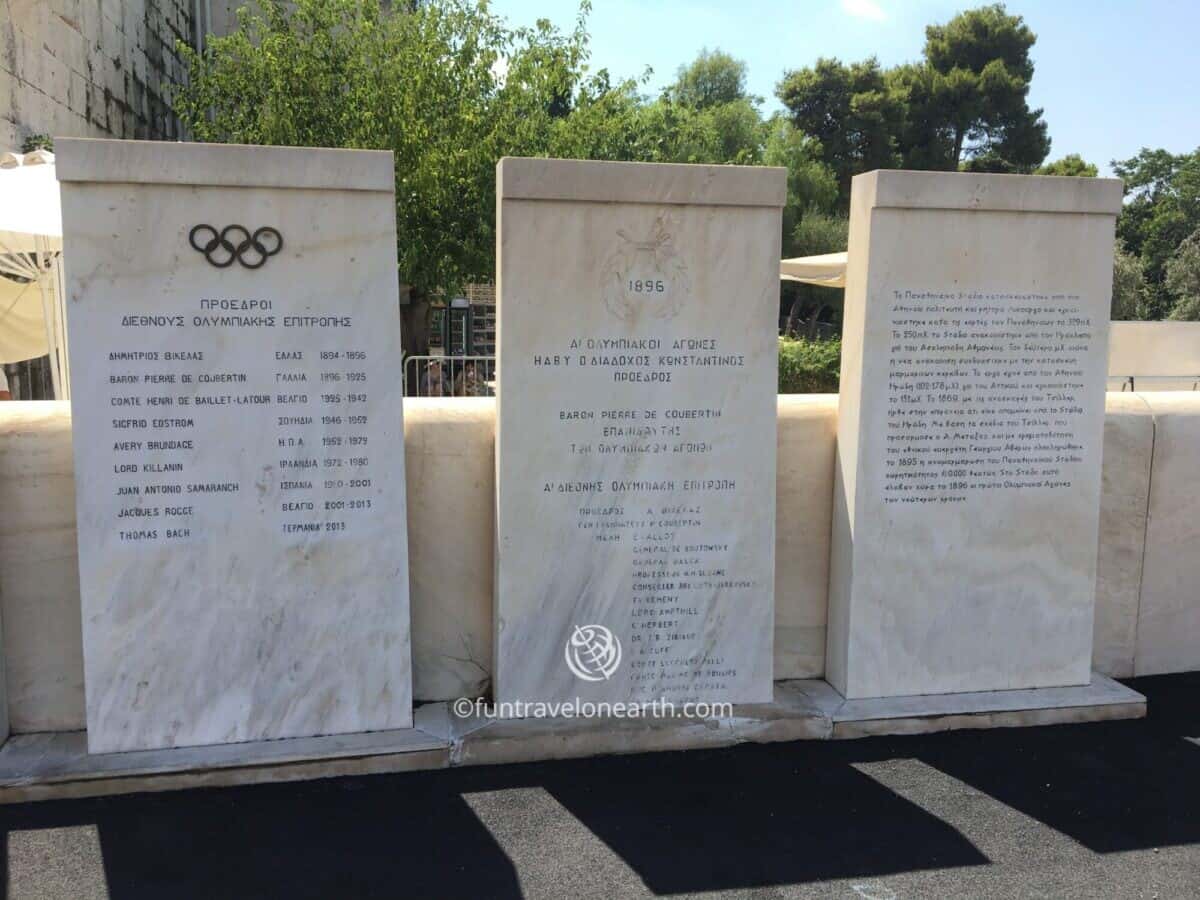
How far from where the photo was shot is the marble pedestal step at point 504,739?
126 inches

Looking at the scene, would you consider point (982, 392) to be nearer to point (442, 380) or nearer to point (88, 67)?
point (442, 380)

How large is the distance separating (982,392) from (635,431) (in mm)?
1542

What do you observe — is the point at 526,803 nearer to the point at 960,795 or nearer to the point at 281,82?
the point at 960,795

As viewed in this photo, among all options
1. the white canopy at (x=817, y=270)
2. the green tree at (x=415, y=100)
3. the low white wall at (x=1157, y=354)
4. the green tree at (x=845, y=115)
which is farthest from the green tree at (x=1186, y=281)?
the green tree at (x=415, y=100)

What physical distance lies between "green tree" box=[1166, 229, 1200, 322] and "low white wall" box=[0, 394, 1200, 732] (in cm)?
2999

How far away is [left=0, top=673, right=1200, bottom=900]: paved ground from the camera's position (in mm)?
2746

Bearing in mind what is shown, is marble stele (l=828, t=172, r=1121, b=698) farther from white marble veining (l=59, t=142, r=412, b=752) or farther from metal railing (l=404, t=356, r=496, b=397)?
metal railing (l=404, t=356, r=496, b=397)

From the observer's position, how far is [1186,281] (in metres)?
30.5

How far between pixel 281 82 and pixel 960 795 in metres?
12.6

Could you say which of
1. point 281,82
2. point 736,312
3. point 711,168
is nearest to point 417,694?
point 736,312

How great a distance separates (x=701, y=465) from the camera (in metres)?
3.73

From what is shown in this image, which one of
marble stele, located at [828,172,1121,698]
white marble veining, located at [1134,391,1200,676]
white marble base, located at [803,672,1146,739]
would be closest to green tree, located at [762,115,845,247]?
white marble veining, located at [1134,391,1200,676]

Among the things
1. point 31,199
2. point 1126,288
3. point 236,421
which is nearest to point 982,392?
point 236,421

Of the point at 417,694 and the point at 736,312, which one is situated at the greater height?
the point at 736,312
